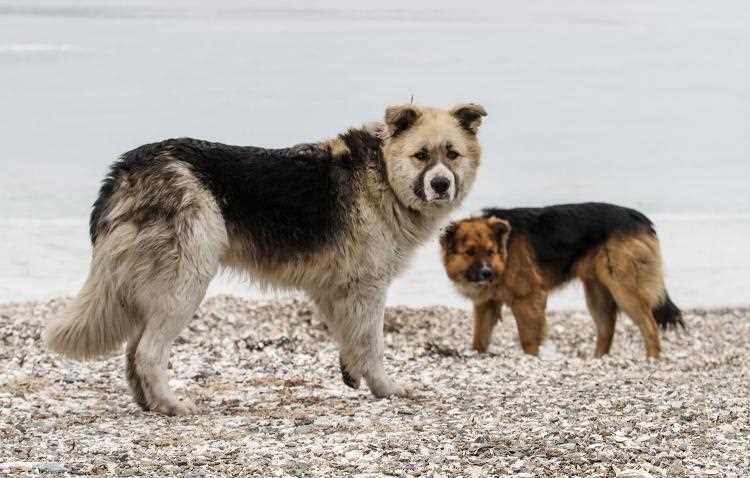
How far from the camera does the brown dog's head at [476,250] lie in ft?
35.8

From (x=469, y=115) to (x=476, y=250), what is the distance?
3.19 meters

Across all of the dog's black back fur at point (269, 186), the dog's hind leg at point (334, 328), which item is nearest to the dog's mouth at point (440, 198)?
the dog's black back fur at point (269, 186)

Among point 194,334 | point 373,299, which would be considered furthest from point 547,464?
point 194,334

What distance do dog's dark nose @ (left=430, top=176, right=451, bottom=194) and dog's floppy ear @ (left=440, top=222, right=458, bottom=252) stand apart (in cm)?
356

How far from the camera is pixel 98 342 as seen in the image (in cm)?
728

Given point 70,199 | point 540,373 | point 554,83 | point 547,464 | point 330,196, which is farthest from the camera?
point 554,83

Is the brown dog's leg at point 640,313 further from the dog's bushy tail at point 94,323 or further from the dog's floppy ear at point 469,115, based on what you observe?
the dog's bushy tail at point 94,323

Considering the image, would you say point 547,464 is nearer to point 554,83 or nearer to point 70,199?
point 70,199

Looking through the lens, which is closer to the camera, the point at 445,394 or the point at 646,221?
the point at 445,394

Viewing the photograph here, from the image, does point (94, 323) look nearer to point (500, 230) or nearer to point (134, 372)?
point (134, 372)

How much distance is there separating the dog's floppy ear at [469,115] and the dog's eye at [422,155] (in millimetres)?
413

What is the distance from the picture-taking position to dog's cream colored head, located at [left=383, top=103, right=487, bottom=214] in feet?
24.7

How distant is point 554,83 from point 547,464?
3006 centimetres

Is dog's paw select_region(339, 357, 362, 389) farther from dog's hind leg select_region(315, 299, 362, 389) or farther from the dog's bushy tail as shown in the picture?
the dog's bushy tail
